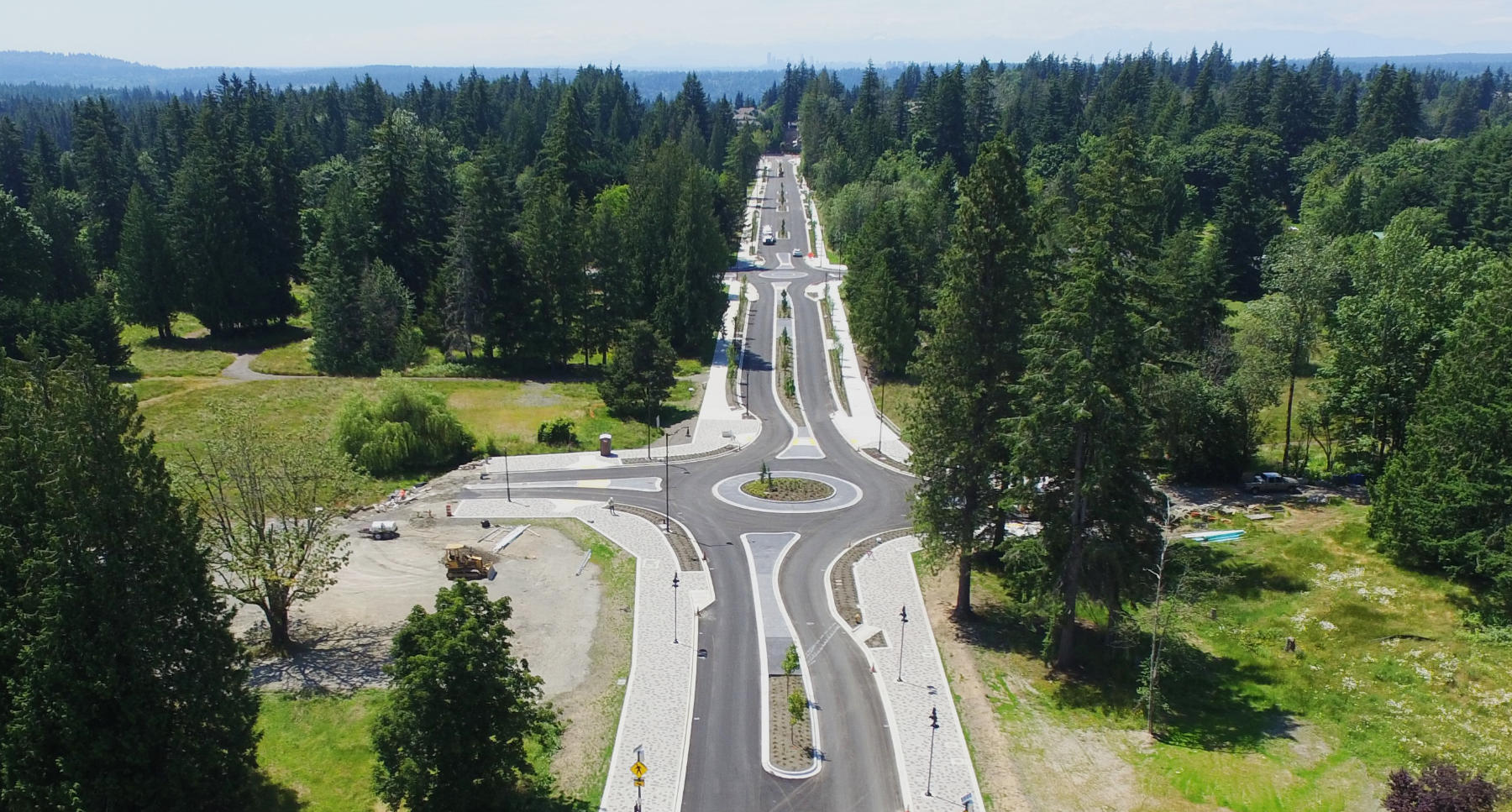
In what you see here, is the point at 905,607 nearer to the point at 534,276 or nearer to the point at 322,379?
the point at 534,276

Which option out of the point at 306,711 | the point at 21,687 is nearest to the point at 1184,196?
the point at 306,711

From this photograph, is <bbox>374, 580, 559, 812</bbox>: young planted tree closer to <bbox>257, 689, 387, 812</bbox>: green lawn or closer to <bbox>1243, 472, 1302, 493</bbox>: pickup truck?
<bbox>257, 689, 387, 812</bbox>: green lawn

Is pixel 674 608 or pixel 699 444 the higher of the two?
pixel 699 444

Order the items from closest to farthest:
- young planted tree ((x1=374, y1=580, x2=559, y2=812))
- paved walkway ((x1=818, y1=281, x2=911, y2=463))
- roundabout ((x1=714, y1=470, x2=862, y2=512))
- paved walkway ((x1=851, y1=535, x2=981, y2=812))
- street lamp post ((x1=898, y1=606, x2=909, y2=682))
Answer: young planted tree ((x1=374, y1=580, x2=559, y2=812)), paved walkway ((x1=851, y1=535, x2=981, y2=812)), street lamp post ((x1=898, y1=606, x2=909, y2=682)), roundabout ((x1=714, y1=470, x2=862, y2=512)), paved walkway ((x1=818, y1=281, x2=911, y2=463))

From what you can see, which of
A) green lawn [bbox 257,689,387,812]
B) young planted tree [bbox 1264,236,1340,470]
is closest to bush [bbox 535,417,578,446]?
green lawn [bbox 257,689,387,812]

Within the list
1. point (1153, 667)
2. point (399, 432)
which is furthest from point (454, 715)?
point (399, 432)

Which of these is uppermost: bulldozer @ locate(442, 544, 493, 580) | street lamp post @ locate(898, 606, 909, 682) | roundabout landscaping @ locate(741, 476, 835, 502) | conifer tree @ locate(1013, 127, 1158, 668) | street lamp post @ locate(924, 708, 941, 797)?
conifer tree @ locate(1013, 127, 1158, 668)

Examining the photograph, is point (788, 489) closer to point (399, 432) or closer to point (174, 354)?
point (399, 432)
